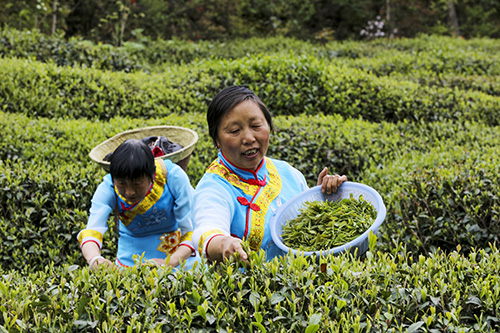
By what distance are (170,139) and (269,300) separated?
2207mm

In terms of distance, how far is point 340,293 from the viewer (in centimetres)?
205

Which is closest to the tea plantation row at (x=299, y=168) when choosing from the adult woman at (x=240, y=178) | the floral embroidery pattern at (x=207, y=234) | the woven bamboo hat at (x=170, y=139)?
the floral embroidery pattern at (x=207, y=234)

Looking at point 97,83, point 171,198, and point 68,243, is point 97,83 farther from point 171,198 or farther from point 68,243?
point 171,198

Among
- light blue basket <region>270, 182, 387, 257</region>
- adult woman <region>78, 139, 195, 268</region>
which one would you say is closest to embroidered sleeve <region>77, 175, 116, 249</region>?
adult woman <region>78, 139, 195, 268</region>

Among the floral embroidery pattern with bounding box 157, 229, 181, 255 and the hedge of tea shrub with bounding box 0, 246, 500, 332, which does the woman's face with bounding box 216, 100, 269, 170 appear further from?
the floral embroidery pattern with bounding box 157, 229, 181, 255

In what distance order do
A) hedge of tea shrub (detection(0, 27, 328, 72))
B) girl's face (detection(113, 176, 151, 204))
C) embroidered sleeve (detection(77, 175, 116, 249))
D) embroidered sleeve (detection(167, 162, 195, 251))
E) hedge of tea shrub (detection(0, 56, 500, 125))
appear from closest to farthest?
1. girl's face (detection(113, 176, 151, 204))
2. embroidered sleeve (detection(77, 175, 116, 249))
3. embroidered sleeve (detection(167, 162, 195, 251))
4. hedge of tea shrub (detection(0, 56, 500, 125))
5. hedge of tea shrub (detection(0, 27, 328, 72))

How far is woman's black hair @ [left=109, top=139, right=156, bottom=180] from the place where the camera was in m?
2.73

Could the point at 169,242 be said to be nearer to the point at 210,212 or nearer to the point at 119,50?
the point at 210,212

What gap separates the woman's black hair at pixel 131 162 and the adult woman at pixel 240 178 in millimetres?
414

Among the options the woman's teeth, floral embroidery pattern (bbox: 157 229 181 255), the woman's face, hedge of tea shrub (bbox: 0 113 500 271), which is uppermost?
the woman's face

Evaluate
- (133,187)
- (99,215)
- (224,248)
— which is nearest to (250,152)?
(224,248)

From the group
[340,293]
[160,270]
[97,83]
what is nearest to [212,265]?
[160,270]

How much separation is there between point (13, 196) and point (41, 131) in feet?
4.75

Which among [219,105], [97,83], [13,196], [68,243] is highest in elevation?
[219,105]
